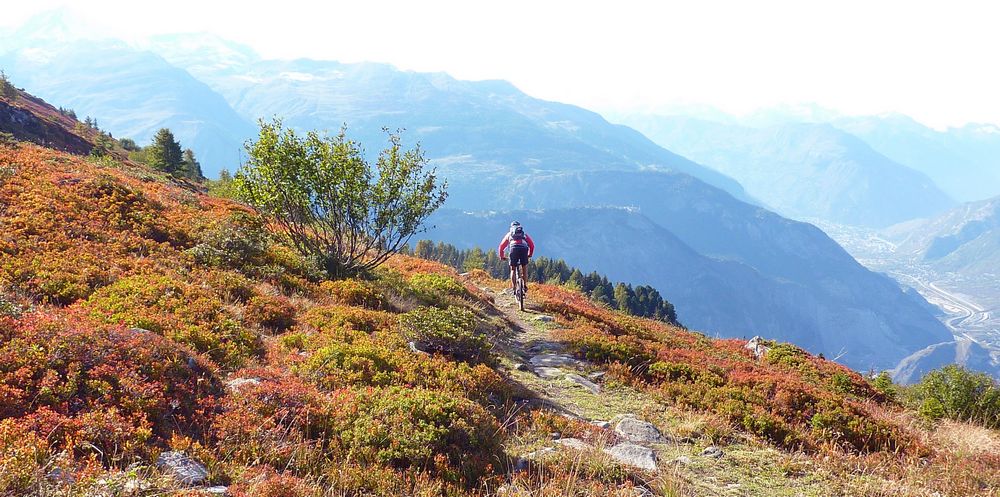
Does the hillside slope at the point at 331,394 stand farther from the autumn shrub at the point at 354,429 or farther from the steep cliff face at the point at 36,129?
the steep cliff face at the point at 36,129

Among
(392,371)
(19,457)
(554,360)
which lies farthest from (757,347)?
(19,457)

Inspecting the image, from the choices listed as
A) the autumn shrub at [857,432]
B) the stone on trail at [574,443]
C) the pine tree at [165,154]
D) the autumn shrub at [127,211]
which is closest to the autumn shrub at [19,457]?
the stone on trail at [574,443]

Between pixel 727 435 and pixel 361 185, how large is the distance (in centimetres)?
1202

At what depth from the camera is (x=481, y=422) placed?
7309mm

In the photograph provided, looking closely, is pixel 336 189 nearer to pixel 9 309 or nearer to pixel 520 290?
pixel 520 290

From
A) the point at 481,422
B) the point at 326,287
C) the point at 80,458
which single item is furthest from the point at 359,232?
the point at 80,458

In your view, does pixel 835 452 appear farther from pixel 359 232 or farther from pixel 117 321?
pixel 359 232

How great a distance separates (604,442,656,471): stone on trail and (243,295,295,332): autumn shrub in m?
7.44

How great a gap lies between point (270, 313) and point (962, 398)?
1836 centimetres

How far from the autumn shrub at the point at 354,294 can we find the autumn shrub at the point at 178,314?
3532 mm

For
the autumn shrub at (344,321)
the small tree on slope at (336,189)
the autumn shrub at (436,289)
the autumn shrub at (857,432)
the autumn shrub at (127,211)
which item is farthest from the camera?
the autumn shrub at (436,289)

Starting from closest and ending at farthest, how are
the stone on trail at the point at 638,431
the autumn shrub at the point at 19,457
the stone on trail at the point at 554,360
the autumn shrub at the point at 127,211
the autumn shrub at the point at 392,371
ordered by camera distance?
the autumn shrub at the point at 19,457
the autumn shrub at the point at 392,371
the stone on trail at the point at 638,431
the stone on trail at the point at 554,360
the autumn shrub at the point at 127,211

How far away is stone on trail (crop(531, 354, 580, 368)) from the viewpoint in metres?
13.0

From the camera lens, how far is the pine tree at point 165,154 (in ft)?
165
